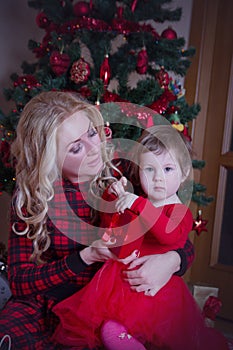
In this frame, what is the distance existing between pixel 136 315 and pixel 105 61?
0.85 metres

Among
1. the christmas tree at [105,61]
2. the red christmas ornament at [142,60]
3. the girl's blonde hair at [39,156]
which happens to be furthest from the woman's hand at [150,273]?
the red christmas ornament at [142,60]

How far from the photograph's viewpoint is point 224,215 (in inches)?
75.2

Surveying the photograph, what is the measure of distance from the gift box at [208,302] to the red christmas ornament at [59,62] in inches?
36.9

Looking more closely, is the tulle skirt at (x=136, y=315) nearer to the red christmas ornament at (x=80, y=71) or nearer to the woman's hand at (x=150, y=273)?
the woman's hand at (x=150, y=273)

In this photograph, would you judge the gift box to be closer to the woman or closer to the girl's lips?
the woman

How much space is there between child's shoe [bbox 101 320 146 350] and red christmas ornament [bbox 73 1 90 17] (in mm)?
1026

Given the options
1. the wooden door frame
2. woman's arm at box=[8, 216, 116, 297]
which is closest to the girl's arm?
woman's arm at box=[8, 216, 116, 297]

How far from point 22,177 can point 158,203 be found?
318 millimetres

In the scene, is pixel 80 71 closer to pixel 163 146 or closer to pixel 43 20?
pixel 43 20

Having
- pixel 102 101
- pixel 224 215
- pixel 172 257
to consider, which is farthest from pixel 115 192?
pixel 224 215

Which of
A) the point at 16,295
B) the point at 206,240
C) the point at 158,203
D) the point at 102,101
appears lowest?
the point at 206,240

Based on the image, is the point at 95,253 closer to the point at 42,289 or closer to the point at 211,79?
the point at 42,289

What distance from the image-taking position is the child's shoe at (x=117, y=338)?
729mm

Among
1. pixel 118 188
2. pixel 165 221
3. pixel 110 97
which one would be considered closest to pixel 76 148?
pixel 118 188
